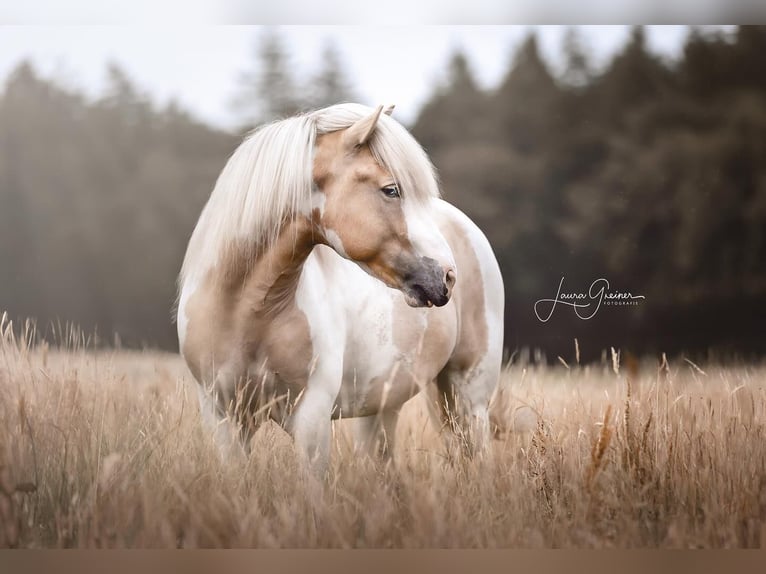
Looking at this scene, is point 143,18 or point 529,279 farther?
point 529,279

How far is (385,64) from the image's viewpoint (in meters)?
2.35

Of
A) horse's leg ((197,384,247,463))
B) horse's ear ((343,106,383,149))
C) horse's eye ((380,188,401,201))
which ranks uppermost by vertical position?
horse's ear ((343,106,383,149))

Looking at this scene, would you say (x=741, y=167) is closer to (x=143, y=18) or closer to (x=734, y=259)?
(x=734, y=259)

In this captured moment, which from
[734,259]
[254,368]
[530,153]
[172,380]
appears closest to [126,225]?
[172,380]

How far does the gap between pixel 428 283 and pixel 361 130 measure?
48 cm

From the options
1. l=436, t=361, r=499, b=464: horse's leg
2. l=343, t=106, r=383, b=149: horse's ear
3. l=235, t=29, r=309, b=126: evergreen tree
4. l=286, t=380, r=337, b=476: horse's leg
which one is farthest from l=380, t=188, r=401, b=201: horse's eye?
l=436, t=361, r=499, b=464: horse's leg

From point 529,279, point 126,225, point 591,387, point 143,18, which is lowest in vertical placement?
point 591,387

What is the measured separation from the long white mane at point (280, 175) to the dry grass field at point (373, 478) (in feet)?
2.10

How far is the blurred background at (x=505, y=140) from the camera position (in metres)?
2.33

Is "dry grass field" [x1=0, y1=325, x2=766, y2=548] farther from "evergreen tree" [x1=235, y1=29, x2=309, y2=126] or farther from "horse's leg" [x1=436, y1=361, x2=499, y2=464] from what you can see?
"evergreen tree" [x1=235, y1=29, x2=309, y2=126]

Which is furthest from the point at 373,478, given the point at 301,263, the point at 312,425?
the point at 301,263

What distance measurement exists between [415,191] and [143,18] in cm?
120

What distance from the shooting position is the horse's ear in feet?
6.04

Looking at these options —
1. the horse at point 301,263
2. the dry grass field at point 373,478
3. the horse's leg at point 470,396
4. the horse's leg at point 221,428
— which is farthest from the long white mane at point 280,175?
the horse's leg at point 470,396
